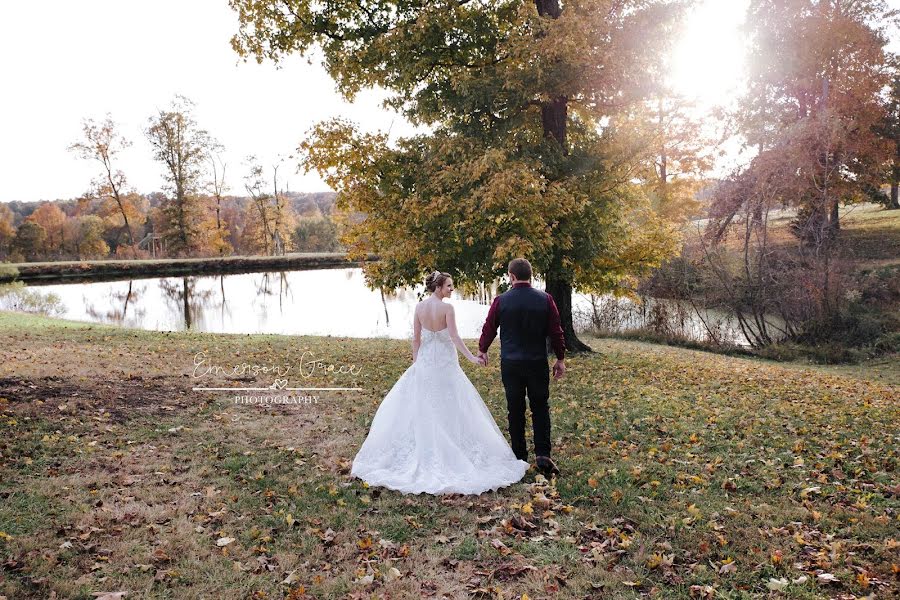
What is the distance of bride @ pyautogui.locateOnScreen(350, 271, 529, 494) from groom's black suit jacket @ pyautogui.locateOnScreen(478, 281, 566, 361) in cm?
47

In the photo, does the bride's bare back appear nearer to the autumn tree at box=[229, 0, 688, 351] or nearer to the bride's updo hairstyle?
the bride's updo hairstyle

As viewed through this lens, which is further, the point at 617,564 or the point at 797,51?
the point at 797,51

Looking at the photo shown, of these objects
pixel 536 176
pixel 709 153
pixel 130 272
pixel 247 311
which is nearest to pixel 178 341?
pixel 536 176

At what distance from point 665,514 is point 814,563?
117cm

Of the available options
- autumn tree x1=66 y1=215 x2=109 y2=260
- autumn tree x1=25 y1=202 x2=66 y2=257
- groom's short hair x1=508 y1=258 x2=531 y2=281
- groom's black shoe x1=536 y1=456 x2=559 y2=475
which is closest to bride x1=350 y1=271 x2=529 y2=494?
groom's black shoe x1=536 y1=456 x2=559 y2=475

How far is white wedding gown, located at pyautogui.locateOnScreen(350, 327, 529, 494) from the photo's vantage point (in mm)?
5766

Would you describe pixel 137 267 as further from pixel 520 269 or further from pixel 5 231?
pixel 520 269

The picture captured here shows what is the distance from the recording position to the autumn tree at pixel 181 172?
159 ft

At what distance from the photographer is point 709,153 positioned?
22844mm

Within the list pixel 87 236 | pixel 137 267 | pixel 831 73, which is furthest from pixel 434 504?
pixel 87 236

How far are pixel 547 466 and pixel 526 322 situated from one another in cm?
163

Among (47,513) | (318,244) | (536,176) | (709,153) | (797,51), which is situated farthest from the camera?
(318,244)

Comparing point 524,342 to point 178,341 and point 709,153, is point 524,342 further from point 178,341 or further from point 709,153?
point 709,153

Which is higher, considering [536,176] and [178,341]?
[536,176]
